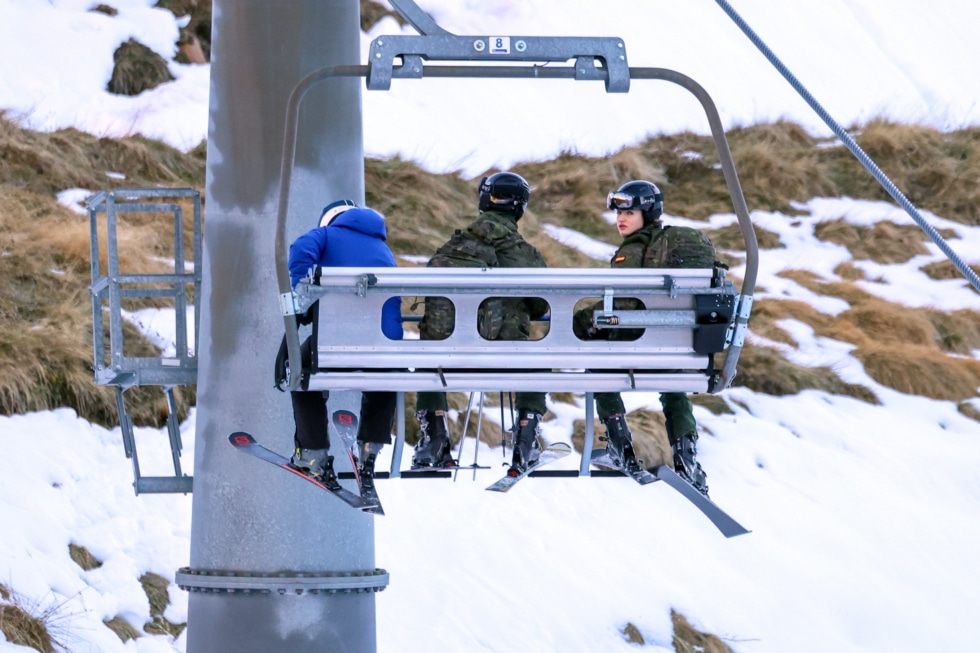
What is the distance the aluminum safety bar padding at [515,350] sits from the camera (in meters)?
5.84

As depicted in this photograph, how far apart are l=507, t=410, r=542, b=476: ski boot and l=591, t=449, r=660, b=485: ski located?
0.29 m

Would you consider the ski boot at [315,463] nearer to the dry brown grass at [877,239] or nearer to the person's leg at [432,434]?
the person's leg at [432,434]

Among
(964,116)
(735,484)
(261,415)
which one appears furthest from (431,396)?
(964,116)

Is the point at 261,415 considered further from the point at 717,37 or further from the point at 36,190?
the point at 717,37

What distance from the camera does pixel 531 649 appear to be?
10.2 metres

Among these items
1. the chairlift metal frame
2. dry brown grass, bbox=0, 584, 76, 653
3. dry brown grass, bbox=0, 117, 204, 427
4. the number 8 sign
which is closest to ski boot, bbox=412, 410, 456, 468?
the chairlift metal frame

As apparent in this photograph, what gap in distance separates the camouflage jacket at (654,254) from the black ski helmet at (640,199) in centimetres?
8

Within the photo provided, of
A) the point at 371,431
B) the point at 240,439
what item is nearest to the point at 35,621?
the point at 240,439

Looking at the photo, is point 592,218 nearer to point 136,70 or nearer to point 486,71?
point 136,70

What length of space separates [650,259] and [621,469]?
3.18 ft

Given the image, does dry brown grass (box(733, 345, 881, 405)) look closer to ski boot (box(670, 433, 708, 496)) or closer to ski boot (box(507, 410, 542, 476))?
ski boot (box(670, 433, 708, 496))

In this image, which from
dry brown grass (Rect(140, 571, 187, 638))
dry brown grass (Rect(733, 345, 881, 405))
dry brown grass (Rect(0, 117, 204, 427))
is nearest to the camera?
dry brown grass (Rect(140, 571, 187, 638))

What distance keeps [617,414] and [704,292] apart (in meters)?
1.24

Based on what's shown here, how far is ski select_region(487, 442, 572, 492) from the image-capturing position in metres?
6.58
